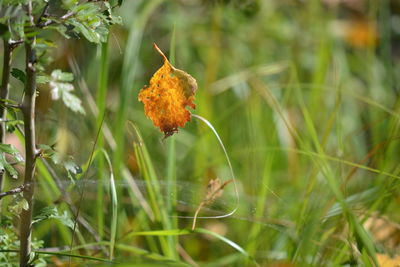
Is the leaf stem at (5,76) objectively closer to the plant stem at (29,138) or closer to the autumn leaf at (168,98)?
the plant stem at (29,138)

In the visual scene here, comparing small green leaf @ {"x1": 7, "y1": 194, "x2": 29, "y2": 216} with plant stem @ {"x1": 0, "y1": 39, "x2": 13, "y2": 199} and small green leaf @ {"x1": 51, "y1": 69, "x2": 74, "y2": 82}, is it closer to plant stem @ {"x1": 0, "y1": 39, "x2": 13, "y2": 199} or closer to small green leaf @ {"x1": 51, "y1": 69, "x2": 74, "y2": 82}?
plant stem @ {"x1": 0, "y1": 39, "x2": 13, "y2": 199}

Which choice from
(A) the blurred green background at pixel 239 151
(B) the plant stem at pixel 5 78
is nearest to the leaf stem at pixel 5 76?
(B) the plant stem at pixel 5 78

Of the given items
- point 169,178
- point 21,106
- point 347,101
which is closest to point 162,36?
point 347,101

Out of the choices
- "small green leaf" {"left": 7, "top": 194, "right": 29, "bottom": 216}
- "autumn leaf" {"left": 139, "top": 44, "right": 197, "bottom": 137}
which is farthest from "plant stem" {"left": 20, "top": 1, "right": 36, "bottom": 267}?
"autumn leaf" {"left": 139, "top": 44, "right": 197, "bottom": 137}

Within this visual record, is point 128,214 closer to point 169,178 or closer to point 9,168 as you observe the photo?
point 169,178

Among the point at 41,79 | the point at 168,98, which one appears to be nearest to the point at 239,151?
the point at 168,98

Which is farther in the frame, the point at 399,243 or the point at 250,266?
the point at 399,243
